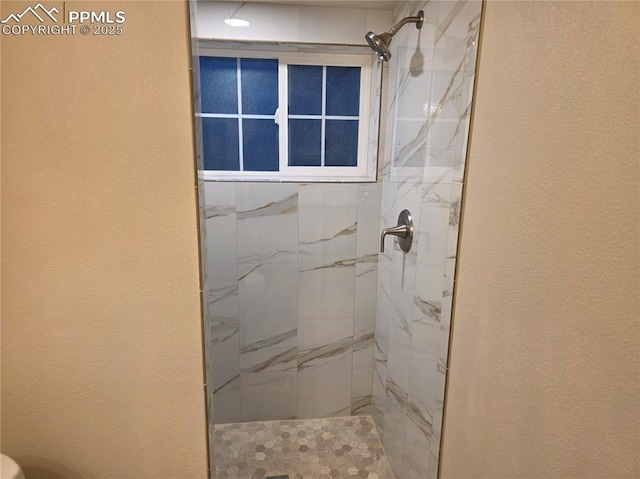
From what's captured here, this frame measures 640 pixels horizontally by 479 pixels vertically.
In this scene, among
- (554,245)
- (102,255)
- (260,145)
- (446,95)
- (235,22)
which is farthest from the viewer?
(260,145)

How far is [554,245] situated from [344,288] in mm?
1480

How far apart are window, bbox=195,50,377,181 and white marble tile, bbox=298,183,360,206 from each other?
0.07 metres

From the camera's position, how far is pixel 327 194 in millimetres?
2105

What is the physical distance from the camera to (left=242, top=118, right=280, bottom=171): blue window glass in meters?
2.13

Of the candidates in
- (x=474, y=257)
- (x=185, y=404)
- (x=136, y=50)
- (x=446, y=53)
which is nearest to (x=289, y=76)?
(x=446, y=53)

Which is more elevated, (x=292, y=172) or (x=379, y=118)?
(x=379, y=118)

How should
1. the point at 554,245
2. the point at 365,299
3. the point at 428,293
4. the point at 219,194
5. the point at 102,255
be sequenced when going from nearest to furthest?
the point at 554,245 < the point at 102,255 < the point at 428,293 < the point at 219,194 < the point at 365,299

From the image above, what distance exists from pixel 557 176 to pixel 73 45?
3.41ft

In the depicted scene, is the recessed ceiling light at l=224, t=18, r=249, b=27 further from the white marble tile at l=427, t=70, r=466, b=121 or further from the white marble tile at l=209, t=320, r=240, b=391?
the white marble tile at l=209, t=320, r=240, b=391

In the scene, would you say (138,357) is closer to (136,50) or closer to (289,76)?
(136,50)

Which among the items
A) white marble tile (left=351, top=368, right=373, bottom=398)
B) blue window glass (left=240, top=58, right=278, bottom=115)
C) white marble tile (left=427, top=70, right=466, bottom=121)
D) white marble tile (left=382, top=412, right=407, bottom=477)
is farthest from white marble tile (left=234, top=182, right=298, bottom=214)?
white marble tile (left=382, top=412, right=407, bottom=477)

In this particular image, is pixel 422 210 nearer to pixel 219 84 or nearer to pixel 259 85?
pixel 259 85

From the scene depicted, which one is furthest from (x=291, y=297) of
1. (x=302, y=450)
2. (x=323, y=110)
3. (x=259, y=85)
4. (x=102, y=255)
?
(x=102, y=255)

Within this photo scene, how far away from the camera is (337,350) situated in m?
2.30
